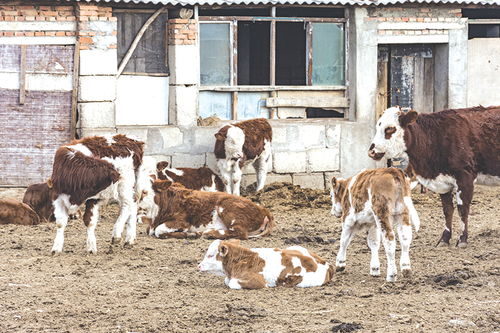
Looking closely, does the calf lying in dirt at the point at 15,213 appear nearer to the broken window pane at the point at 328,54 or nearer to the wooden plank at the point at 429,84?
the broken window pane at the point at 328,54

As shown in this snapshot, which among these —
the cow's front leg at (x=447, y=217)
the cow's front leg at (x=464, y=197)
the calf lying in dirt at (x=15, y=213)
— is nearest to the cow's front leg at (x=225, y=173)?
the calf lying in dirt at (x=15, y=213)

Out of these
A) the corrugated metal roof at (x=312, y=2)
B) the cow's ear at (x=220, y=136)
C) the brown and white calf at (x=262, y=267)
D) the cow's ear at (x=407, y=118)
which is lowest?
the brown and white calf at (x=262, y=267)

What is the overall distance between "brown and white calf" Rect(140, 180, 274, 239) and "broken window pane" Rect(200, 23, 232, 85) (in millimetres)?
4705

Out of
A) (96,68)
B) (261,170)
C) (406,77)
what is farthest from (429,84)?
(96,68)

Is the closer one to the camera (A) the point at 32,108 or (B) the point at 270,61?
(A) the point at 32,108

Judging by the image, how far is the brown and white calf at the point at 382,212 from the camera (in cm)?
972

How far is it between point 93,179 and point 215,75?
648 cm

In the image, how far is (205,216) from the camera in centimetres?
1315

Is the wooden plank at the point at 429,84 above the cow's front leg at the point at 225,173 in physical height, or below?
above

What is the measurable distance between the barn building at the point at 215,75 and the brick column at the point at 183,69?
0.07 ft

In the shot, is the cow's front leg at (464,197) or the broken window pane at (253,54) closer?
the cow's front leg at (464,197)

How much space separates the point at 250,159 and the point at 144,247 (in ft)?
15.9

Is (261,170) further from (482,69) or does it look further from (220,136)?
(482,69)

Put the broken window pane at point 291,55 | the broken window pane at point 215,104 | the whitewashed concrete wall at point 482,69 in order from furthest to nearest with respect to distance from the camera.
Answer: the broken window pane at point 291,55 → the whitewashed concrete wall at point 482,69 → the broken window pane at point 215,104
